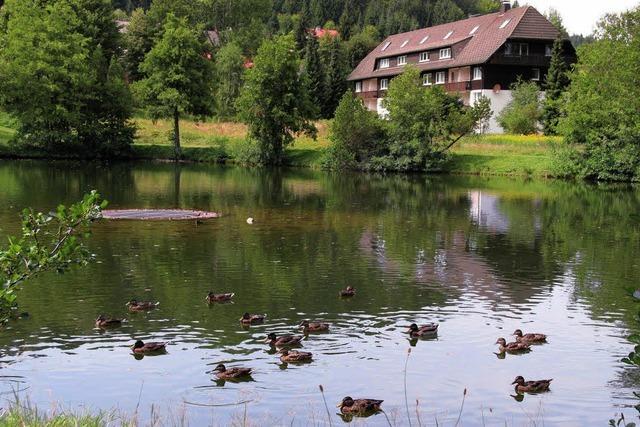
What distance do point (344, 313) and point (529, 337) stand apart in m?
4.68

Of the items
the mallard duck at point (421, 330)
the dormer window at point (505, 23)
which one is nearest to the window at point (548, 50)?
the dormer window at point (505, 23)

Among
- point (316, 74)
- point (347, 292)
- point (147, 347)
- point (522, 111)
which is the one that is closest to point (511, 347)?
point (347, 292)

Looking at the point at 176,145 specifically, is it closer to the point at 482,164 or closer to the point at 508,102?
the point at 482,164

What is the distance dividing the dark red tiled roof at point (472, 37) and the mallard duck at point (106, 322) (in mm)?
75799

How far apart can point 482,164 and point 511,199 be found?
22.4 meters

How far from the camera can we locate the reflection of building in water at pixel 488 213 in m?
38.0

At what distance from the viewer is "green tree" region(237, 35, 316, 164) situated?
258 ft

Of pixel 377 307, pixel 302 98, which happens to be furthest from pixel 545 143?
pixel 377 307

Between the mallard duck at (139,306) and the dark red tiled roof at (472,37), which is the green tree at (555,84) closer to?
the dark red tiled roof at (472,37)

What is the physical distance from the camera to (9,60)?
253ft

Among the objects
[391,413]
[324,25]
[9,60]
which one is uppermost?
[324,25]

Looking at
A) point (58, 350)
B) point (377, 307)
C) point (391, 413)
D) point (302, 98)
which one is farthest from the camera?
point (302, 98)

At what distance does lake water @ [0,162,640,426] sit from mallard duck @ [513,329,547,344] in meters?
0.43

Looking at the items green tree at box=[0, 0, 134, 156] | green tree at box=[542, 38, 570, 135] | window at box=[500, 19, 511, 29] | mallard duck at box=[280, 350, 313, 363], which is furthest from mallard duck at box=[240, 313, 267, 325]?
window at box=[500, 19, 511, 29]
